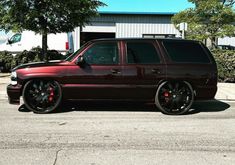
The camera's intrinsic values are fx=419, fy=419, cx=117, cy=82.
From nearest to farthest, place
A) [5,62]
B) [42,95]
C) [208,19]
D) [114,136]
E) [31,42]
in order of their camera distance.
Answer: [114,136], [42,95], [5,62], [208,19], [31,42]

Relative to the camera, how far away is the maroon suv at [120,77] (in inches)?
356

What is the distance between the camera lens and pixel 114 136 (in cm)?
711

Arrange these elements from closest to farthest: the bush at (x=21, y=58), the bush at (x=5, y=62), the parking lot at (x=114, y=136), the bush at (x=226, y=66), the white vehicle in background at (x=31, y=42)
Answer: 1. the parking lot at (x=114, y=136)
2. the bush at (x=226, y=66)
3. the bush at (x=21, y=58)
4. the bush at (x=5, y=62)
5. the white vehicle in background at (x=31, y=42)

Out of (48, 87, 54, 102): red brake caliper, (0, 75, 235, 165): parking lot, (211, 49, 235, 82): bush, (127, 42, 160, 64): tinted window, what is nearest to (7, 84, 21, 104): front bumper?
(0, 75, 235, 165): parking lot

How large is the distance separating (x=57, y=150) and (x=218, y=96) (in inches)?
286

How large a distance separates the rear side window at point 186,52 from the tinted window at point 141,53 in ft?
1.13

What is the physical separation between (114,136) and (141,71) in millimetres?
2398

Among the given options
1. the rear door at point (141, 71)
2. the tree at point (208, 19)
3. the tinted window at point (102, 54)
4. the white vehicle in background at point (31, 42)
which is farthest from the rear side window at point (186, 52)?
the white vehicle in background at point (31, 42)

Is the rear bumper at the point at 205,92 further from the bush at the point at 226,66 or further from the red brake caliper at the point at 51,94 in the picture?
the bush at the point at 226,66

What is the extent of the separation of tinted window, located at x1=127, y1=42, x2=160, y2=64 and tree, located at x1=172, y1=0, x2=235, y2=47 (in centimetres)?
1115

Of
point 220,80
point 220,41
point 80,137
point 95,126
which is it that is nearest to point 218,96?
point 220,80

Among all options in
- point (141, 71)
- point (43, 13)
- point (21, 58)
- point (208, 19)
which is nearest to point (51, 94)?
point (141, 71)

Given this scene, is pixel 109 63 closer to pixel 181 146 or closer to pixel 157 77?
pixel 157 77

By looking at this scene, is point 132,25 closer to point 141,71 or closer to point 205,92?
point 205,92
